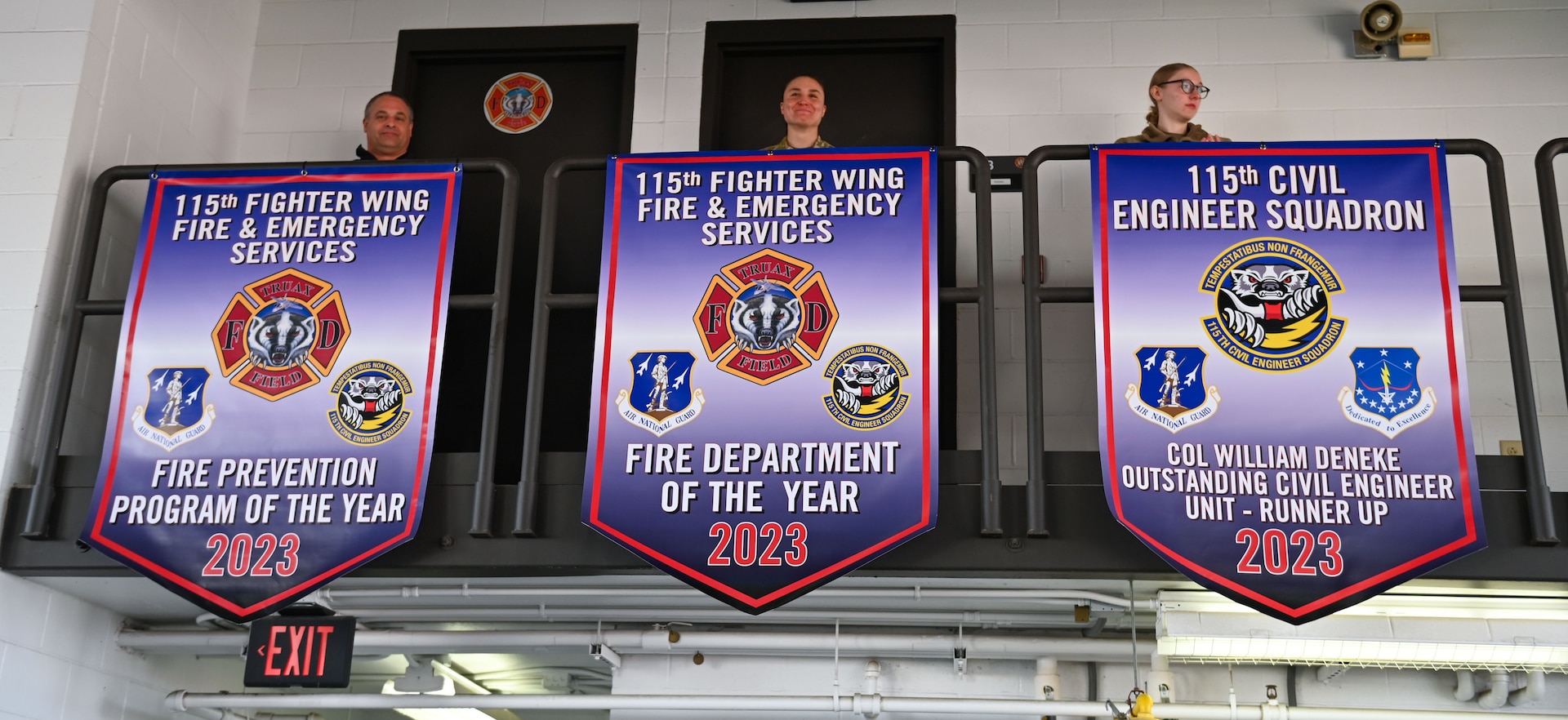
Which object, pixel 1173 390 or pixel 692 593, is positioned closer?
pixel 1173 390

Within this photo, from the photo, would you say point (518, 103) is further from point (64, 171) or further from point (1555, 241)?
point (1555, 241)


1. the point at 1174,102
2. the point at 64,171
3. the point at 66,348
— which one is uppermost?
the point at 1174,102

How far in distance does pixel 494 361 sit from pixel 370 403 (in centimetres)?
44

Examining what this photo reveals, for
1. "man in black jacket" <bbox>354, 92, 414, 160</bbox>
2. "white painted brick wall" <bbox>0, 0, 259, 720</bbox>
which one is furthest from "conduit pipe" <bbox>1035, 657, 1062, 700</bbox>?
"white painted brick wall" <bbox>0, 0, 259, 720</bbox>

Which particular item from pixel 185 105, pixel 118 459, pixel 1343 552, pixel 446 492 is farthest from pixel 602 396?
pixel 185 105

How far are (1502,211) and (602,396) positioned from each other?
117 inches

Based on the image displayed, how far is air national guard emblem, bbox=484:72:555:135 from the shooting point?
6430mm

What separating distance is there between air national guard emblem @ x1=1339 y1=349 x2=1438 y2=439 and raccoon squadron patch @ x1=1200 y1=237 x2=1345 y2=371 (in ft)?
0.42

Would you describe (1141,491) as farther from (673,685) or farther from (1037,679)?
(673,685)

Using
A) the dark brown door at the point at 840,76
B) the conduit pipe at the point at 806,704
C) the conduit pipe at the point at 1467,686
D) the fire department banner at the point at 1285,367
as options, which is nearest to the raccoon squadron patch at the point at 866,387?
the fire department banner at the point at 1285,367

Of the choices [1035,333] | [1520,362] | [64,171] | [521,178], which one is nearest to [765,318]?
[1035,333]

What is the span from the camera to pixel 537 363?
15.1 ft

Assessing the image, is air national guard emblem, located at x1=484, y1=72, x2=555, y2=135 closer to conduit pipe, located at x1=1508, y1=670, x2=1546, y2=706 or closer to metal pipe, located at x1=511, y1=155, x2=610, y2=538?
metal pipe, located at x1=511, y1=155, x2=610, y2=538

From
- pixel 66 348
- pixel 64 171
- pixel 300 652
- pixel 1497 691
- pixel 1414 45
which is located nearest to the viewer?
pixel 300 652
